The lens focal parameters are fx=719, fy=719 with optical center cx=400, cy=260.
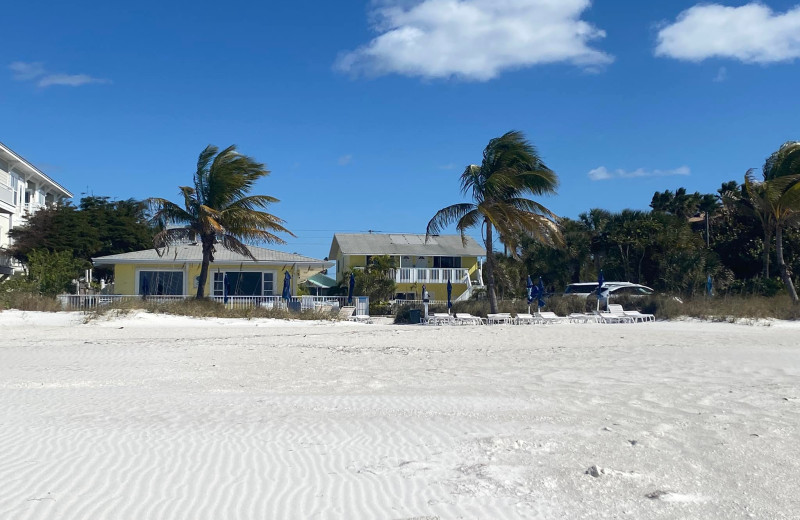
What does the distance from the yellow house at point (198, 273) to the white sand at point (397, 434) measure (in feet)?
53.9

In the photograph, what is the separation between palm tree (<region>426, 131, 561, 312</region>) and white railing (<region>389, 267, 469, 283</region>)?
627 inches

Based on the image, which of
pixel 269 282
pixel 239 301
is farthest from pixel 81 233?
pixel 239 301

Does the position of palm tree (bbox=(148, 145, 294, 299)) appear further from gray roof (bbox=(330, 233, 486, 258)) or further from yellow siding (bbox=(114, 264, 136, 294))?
gray roof (bbox=(330, 233, 486, 258))

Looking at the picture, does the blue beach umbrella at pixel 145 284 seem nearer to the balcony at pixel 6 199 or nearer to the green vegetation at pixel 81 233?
the green vegetation at pixel 81 233

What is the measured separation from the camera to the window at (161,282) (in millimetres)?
30500

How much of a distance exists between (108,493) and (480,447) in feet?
10.0

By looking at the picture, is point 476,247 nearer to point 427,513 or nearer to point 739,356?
point 739,356

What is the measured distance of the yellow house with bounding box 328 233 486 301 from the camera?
4134 cm

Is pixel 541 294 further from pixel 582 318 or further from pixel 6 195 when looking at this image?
pixel 6 195

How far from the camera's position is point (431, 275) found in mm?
41719

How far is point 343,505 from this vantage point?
473cm

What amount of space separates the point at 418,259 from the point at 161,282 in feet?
57.9

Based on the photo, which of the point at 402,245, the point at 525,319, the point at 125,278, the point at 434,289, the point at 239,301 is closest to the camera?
the point at 525,319

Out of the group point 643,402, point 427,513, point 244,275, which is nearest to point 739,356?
point 643,402
